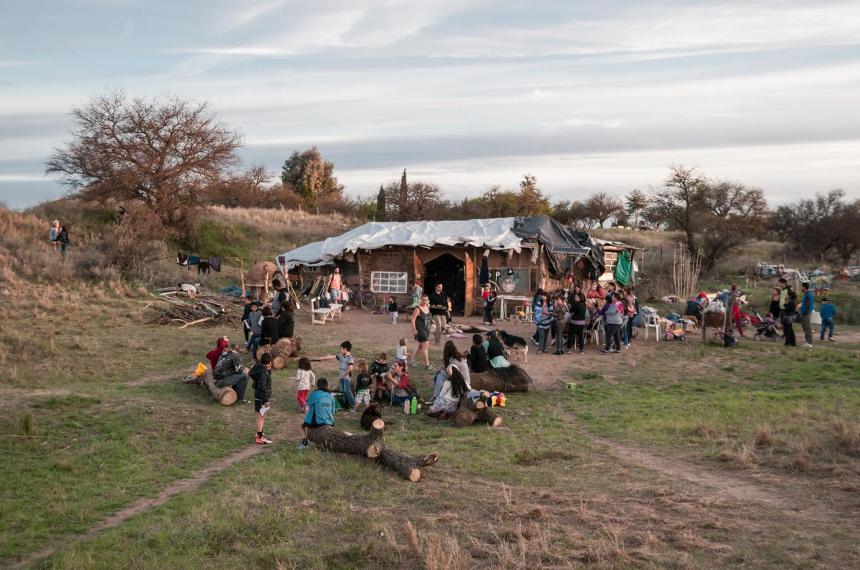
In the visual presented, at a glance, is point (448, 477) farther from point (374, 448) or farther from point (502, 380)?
point (502, 380)

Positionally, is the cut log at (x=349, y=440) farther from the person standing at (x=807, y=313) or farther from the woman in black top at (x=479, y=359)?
the person standing at (x=807, y=313)

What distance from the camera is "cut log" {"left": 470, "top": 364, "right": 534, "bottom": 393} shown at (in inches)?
548

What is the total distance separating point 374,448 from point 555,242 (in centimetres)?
1841

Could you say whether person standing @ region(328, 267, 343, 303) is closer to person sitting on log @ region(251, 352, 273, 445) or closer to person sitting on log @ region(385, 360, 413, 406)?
→ person sitting on log @ region(385, 360, 413, 406)

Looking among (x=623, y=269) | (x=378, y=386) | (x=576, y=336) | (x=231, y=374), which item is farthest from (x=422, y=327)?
(x=623, y=269)

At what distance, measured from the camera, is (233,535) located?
7.18 metres

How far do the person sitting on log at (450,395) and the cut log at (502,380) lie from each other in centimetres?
143

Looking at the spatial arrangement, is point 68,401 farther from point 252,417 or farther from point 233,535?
point 233,535

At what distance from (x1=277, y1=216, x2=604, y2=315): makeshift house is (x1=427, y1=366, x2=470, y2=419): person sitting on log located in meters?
13.5

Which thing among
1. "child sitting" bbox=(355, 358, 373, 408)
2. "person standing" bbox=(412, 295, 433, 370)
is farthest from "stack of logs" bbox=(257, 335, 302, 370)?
"child sitting" bbox=(355, 358, 373, 408)

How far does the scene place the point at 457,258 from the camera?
26594mm

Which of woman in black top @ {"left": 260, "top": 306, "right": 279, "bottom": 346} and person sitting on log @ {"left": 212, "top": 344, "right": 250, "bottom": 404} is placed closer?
person sitting on log @ {"left": 212, "top": 344, "right": 250, "bottom": 404}

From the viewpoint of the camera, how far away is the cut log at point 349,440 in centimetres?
953

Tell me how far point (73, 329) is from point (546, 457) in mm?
14762
